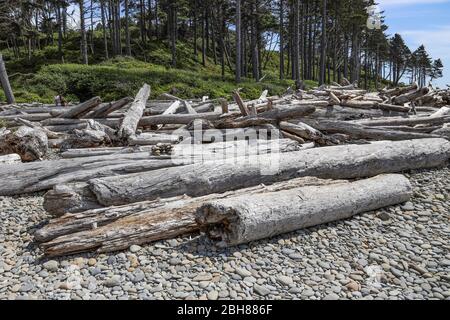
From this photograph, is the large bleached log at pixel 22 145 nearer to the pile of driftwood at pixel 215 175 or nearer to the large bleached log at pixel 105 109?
the pile of driftwood at pixel 215 175

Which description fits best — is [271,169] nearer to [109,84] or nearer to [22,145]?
[22,145]

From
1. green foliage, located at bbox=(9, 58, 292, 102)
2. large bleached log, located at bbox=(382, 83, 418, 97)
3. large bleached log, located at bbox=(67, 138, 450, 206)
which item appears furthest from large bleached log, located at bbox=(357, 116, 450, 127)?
green foliage, located at bbox=(9, 58, 292, 102)

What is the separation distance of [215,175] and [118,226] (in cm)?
169

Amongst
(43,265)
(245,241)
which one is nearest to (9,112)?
(43,265)

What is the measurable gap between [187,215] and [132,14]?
52.1 metres

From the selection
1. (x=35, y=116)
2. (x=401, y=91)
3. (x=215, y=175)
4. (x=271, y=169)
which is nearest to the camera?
(x=215, y=175)

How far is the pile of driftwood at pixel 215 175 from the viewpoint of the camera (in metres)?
4.37

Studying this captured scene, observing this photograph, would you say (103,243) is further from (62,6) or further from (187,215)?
(62,6)

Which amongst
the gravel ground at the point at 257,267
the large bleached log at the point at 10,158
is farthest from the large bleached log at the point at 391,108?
the large bleached log at the point at 10,158

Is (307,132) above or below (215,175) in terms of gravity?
above

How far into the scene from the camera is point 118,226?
14.3 ft

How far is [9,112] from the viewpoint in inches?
501

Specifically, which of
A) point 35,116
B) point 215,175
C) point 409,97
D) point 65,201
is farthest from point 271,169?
point 35,116

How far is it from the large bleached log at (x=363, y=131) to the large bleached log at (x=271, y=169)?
71 centimetres
